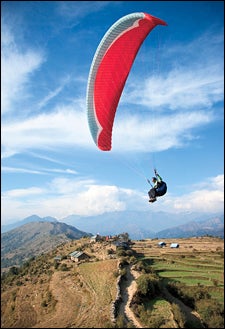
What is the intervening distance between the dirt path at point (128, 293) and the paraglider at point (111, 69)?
1288 centimetres

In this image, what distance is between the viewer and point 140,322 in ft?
66.4

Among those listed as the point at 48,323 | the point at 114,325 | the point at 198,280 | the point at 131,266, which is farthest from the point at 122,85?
the point at 198,280

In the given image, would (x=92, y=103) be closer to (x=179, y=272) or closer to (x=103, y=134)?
(x=103, y=134)

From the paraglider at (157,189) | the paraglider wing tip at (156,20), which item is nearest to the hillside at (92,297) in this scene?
the paraglider at (157,189)

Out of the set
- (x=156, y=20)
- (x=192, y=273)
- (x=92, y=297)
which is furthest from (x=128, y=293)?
(x=156, y=20)

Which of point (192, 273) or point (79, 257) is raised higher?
point (79, 257)

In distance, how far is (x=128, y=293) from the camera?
80.9 feet

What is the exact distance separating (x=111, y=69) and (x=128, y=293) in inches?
742

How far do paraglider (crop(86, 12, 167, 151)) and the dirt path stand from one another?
42.2ft

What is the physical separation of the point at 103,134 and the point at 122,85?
3.01 m

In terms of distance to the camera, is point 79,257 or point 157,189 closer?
point 157,189

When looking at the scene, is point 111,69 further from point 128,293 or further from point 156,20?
point 128,293

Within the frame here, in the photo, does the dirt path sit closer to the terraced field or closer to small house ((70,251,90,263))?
the terraced field

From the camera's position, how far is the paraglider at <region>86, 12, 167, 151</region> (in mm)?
14219
